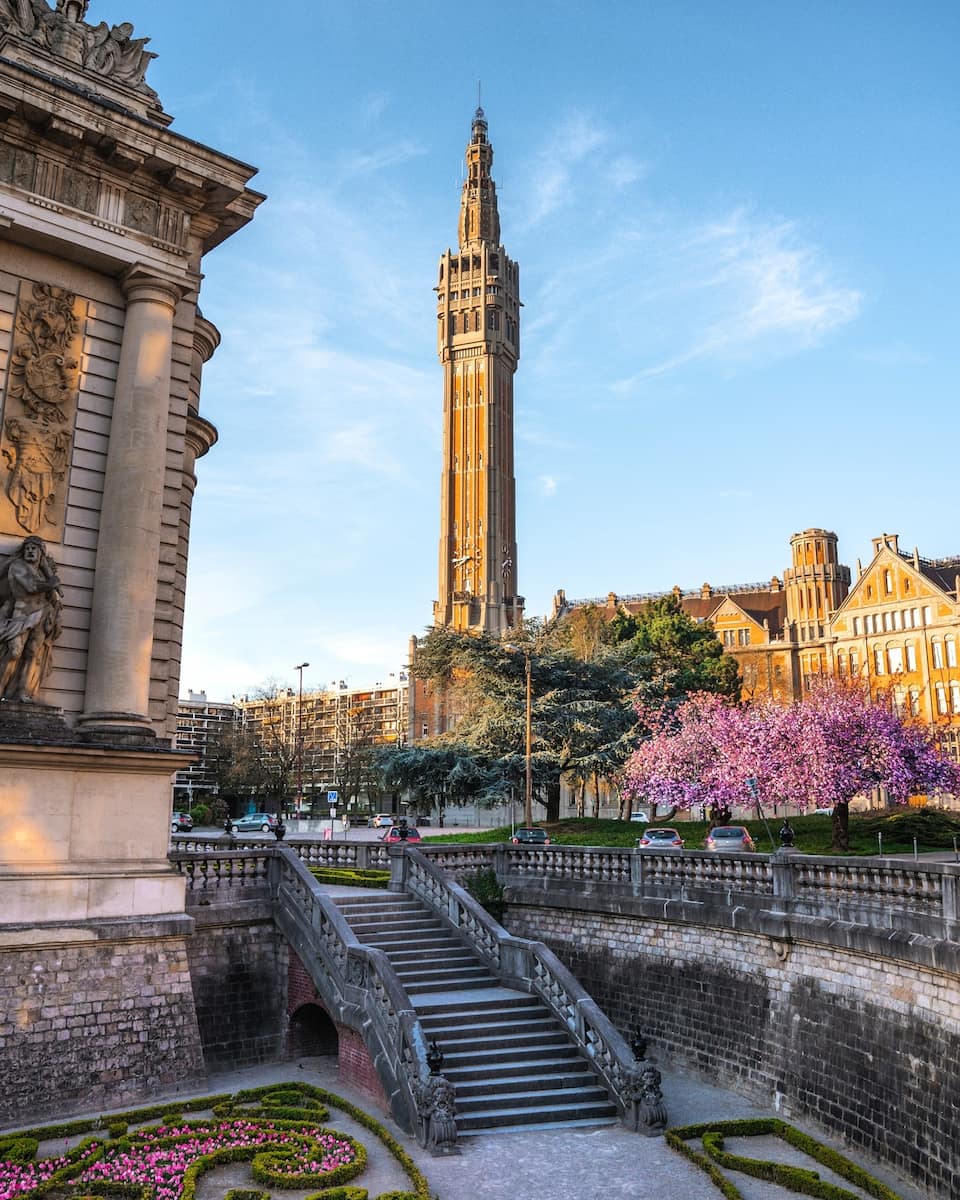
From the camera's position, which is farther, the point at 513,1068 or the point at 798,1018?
the point at 798,1018

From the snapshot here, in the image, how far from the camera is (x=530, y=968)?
784 inches

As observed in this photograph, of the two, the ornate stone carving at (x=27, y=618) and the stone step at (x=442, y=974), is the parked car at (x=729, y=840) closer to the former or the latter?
the stone step at (x=442, y=974)

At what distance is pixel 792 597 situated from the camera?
100312 millimetres

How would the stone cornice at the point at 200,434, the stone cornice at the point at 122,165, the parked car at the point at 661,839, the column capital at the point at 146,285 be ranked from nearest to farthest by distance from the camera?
1. the stone cornice at the point at 122,165
2. the column capital at the point at 146,285
3. the stone cornice at the point at 200,434
4. the parked car at the point at 661,839

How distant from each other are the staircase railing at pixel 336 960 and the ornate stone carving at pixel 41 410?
7280 mm

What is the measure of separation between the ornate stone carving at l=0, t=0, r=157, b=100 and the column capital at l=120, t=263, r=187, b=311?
4.12 meters

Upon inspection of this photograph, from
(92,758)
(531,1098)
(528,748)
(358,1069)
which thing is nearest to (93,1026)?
(92,758)

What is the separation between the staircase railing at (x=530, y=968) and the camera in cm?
1712

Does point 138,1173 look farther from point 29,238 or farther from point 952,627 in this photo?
point 952,627

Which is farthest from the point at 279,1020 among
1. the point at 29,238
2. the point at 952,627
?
the point at 952,627

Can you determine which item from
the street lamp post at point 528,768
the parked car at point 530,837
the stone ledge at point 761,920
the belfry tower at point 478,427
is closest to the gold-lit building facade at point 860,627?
the belfry tower at point 478,427

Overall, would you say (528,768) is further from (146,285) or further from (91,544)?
(146,285)

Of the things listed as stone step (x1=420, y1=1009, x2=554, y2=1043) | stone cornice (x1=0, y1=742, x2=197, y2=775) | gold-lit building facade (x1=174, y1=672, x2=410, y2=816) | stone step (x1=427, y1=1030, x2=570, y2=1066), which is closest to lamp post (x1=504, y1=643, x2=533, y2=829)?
stone step (x1=420, y1=1009, x2=554, y2=1043)

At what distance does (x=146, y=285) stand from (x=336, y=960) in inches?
515
